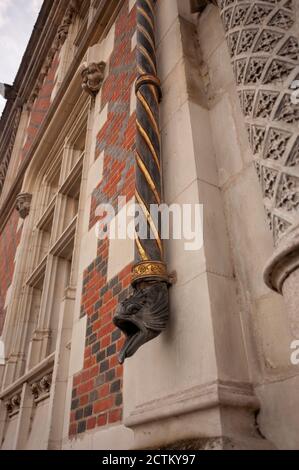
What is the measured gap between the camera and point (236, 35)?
1.69 meters

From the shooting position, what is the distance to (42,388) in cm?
325

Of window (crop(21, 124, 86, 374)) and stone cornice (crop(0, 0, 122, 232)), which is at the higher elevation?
stone cornice (crop(0, 0, 122, 232))

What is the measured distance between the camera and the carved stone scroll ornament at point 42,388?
10.4ft

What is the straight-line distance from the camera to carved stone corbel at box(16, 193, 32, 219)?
5613mm

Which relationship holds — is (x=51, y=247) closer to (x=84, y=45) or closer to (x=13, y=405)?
(x=13, y=405)

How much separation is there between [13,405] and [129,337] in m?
2.90

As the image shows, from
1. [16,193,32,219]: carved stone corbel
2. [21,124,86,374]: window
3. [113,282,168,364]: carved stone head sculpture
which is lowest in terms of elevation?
[113,282,168,364]: carved stone head sculpture

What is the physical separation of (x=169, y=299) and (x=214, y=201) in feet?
1.58

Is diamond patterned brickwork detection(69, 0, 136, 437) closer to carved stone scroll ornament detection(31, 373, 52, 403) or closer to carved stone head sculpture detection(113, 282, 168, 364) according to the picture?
carved stone head sculpture detection(113, 282, 168, 364)

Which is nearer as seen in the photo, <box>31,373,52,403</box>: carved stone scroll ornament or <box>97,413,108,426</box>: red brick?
<box>97,413,108,426</box>: red brick

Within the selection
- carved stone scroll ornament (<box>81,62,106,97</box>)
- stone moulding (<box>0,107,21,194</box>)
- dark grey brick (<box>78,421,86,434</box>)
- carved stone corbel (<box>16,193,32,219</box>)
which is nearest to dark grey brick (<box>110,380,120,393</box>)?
dark grey brick (<box>78,421,86,434</box>)

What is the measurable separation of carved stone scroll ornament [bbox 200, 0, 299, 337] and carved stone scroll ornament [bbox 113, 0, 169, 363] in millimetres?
508

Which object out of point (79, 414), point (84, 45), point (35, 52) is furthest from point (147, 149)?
point (35, 52)

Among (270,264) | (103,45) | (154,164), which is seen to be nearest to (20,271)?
(103,45)
